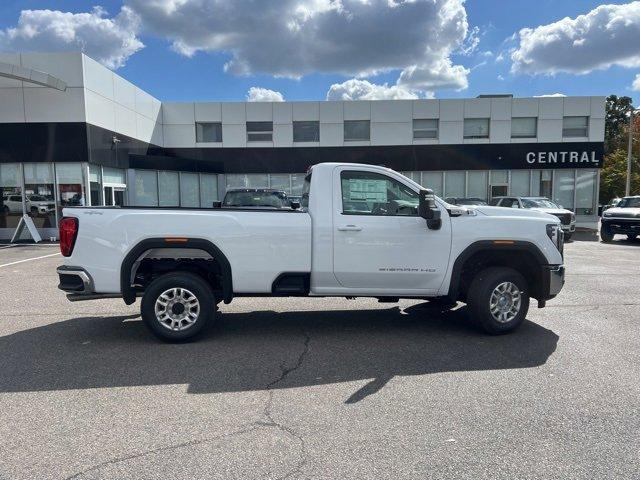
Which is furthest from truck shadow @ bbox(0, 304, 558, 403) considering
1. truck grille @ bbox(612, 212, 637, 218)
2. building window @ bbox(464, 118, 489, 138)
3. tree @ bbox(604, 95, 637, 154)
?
tree @ bbox(604, 95, 637, 154)

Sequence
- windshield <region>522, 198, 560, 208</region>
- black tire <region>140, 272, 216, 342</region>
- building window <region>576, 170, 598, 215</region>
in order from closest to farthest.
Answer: black tire <region>140, 272, 216, 342</region>
windshield <region>522, 198, 560, 208</region>
building window <region>576, 170, 598, 215</region>

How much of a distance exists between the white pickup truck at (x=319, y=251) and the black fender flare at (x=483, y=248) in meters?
0.01

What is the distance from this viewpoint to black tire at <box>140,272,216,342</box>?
525cm

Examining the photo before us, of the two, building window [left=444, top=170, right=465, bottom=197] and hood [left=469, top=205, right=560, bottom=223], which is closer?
hood [left=469, top=205, right=560, bottom=223]

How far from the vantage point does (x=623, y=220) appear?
1745 centimetres

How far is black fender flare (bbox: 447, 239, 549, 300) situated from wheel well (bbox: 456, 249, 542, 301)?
8cm

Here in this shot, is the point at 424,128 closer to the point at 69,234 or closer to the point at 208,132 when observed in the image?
the point at 208,132

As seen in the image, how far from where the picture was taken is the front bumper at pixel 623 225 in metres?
17.1

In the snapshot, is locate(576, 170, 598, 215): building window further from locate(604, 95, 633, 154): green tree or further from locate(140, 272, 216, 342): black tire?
locate(604, 95, 633, 154): green tree

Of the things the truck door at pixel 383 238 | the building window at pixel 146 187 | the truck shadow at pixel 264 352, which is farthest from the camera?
the building window at pixel 146 187

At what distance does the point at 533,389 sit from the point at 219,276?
3682 mm

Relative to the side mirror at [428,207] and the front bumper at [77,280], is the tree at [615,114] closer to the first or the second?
the side mirror at [428,207]

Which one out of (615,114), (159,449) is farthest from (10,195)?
(615,114)

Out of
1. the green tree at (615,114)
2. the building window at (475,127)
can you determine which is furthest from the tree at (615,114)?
the building window at (475,127)
